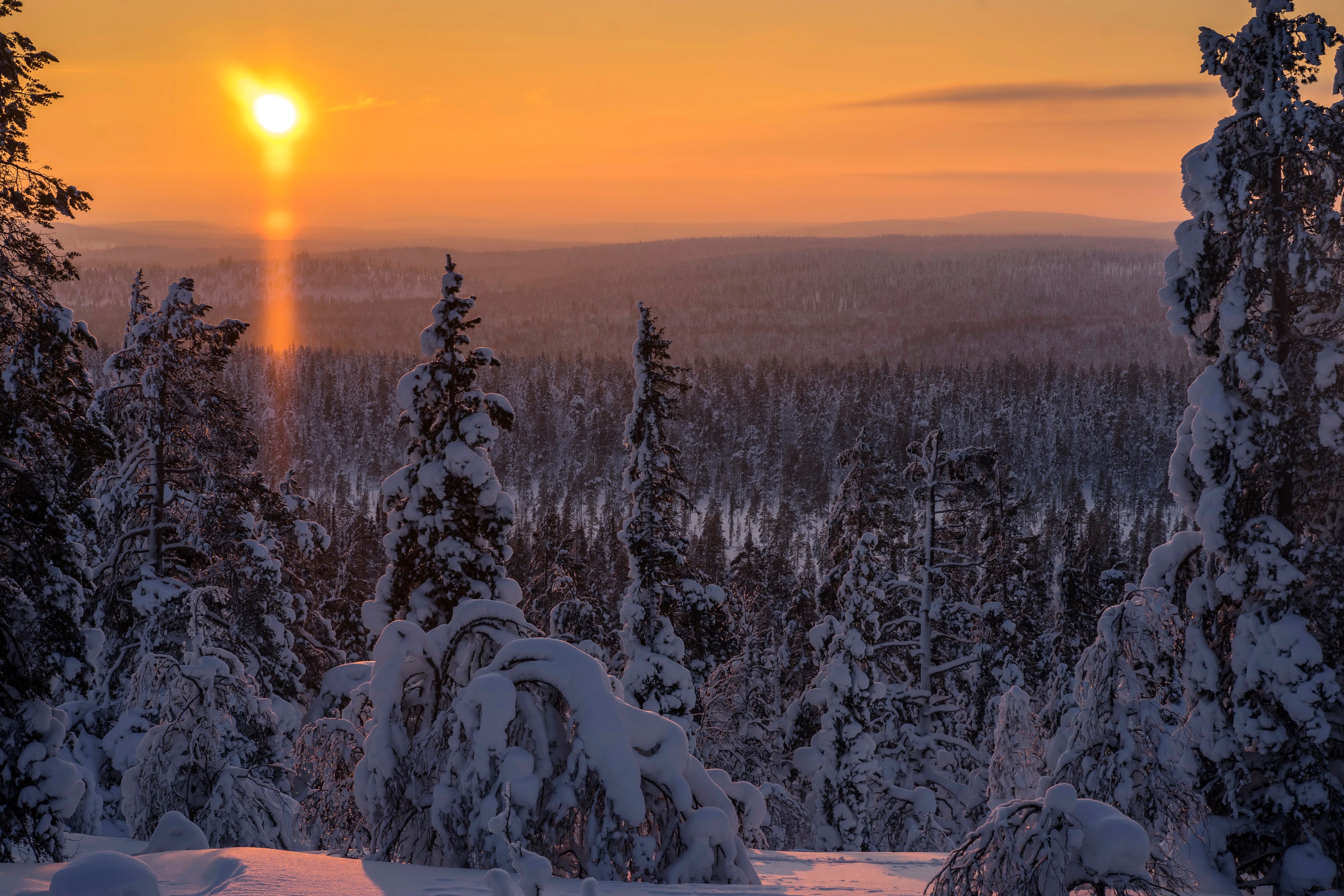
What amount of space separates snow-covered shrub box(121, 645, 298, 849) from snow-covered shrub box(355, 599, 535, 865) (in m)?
4.36

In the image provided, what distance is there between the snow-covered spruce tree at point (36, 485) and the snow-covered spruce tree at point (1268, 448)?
42.9 feet

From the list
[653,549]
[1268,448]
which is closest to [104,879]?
[1268,448]

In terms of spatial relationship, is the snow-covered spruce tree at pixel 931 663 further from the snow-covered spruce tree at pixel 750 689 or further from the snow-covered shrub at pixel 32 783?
the snow-covered shrub at pixel 32 783

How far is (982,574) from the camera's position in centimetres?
3428

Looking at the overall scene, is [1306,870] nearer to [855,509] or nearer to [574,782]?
[574,782]

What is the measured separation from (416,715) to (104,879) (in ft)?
15.4

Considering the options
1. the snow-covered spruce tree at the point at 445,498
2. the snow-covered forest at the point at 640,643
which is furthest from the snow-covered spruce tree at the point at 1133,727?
the snow-covered spruce tree at the point at 445,498

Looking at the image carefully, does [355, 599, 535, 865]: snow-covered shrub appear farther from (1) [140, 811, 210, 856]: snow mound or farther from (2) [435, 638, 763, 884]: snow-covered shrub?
(1) [140, 811, 210, 856]: snow mound

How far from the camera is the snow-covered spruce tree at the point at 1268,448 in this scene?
1142 centimetres

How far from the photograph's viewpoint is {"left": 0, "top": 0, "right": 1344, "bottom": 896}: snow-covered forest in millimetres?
9484

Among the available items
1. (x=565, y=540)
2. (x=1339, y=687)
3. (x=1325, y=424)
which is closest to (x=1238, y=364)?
(x=1325, y=424)

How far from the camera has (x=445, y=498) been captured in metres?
18.4

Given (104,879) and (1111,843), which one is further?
(1111,843)

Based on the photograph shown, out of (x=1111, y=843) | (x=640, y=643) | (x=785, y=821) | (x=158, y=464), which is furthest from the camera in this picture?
(x=785, y=821)
